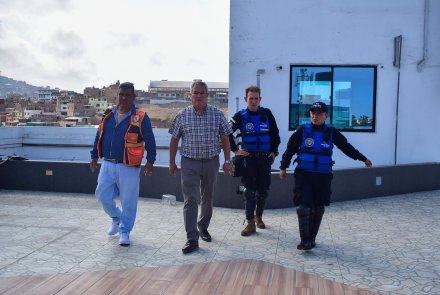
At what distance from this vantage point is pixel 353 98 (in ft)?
30.8

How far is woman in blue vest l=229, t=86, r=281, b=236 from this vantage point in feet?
18.8

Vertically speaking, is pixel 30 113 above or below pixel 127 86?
below

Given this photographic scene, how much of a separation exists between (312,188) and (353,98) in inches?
193

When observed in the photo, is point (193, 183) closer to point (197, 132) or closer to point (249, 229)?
point (197, 132)

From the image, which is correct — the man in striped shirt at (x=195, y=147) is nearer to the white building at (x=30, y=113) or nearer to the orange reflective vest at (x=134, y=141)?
the orange reflective vest at (x=134, y=141)

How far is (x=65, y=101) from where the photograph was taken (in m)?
39.1

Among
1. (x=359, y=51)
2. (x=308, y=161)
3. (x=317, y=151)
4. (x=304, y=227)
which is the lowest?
(x=304, y=227)

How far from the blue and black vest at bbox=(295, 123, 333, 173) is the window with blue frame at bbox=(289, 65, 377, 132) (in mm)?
4327

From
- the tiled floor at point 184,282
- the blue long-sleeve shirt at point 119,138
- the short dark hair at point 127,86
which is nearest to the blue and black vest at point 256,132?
the blue long-sleeve shirt at point 119,138

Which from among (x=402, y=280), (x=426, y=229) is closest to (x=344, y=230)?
(x=426, y=229)

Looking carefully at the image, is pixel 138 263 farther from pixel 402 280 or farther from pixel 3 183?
pixel 3 183

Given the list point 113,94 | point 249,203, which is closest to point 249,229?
point 249,203

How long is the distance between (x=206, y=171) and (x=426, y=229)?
330 cm

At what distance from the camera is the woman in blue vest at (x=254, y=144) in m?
5.74
